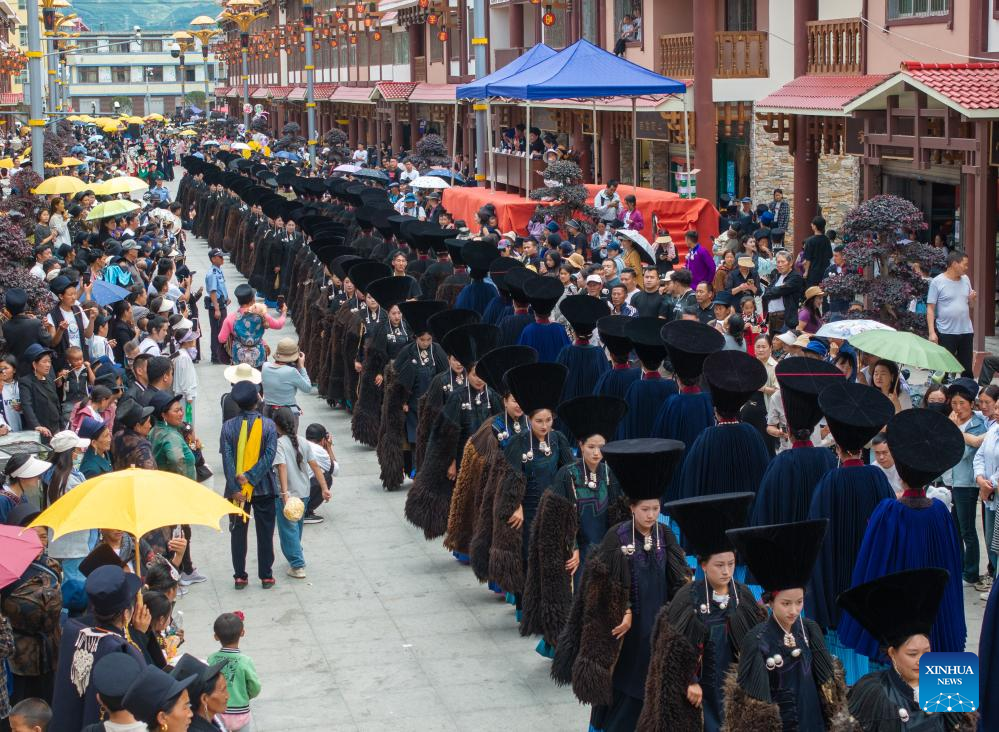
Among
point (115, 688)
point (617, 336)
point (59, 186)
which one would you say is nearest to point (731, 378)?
point (617, 336)

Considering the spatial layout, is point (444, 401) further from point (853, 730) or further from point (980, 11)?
point (980, 11)

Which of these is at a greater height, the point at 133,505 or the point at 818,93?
the point at 818,93

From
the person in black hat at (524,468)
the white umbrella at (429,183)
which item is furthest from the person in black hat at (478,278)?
the white umbrella at (429,183)

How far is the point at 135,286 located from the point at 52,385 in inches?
122

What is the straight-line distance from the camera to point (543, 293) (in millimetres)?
13203

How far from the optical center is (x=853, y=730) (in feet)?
19.0

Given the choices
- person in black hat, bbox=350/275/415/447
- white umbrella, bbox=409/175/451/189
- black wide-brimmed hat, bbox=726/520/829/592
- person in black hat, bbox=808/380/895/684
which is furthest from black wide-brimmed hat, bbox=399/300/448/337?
white umbrella, bbox=409/175/451/189

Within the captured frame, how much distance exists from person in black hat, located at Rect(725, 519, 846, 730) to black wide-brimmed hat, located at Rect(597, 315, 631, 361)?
16.4 ft

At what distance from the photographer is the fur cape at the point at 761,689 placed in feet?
20.4

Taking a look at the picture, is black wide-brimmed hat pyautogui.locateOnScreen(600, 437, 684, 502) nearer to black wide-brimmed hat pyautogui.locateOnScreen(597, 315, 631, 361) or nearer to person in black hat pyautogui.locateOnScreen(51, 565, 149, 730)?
person in black hat pyautogui.locateOnScreen(51, 565, 149, 730)

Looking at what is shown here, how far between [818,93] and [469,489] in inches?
485

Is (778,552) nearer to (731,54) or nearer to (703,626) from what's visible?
(703,626)

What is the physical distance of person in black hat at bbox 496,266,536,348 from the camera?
13.7 meters

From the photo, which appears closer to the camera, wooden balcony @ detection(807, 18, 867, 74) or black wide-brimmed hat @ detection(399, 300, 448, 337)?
black wide-brimmed hat @ detection(399, 300, 448, 337)
